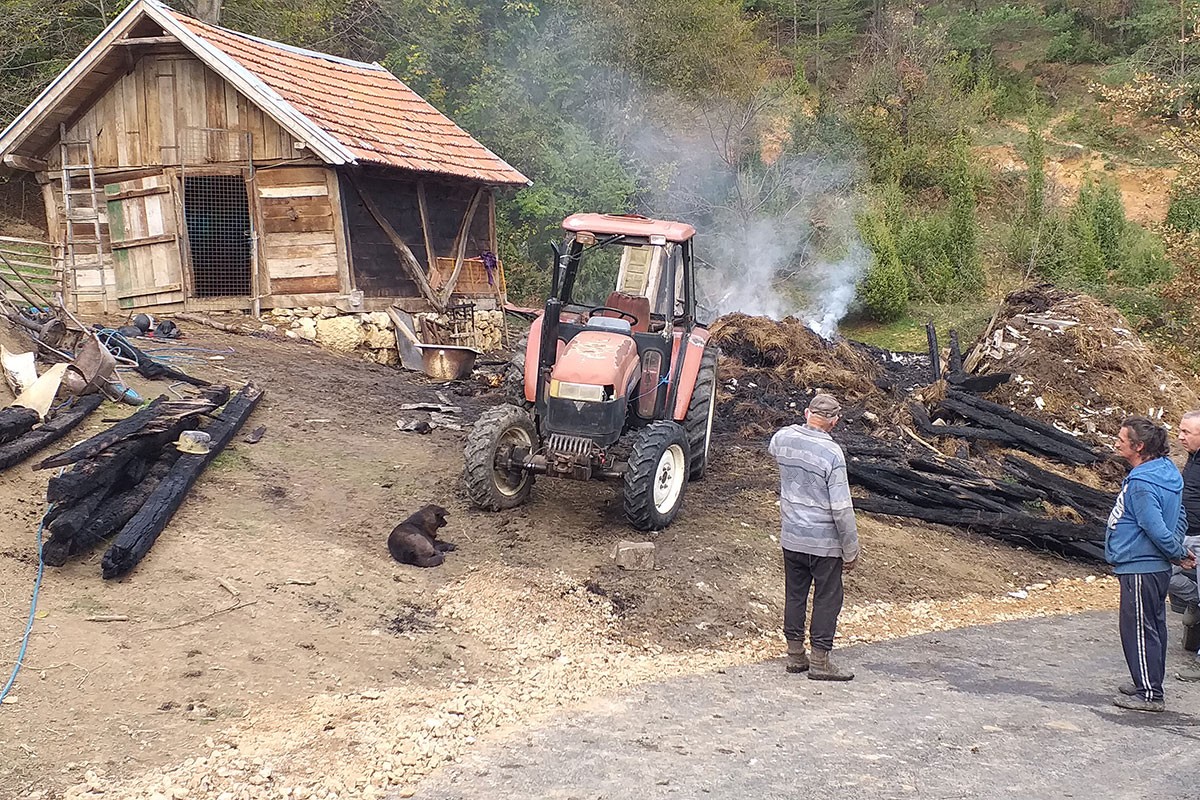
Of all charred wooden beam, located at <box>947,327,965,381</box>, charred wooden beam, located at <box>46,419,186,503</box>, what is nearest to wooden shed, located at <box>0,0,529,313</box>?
charred wooden beam, located at <box>46,419,186,503</box>

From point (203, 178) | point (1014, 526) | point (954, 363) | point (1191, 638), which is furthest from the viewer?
point (203, 178)

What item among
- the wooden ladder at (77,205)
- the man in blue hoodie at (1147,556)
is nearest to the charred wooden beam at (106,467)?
the man in blue hoodie at (1147,556)

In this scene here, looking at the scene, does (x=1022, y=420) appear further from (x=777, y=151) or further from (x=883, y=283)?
(x=777, y=151)

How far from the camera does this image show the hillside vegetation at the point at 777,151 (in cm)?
2388

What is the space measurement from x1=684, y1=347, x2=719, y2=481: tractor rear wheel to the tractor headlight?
116 centimetres

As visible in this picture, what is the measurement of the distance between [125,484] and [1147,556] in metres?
6.54

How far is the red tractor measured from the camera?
24.7 feet

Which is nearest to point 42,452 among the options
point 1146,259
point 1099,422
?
point 1099,422

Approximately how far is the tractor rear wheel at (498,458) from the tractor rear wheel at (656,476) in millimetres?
851

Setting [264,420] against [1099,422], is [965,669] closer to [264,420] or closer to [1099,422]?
[264,420]

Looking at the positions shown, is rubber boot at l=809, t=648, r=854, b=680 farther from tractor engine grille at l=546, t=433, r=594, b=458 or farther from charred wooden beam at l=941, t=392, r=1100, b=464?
charred wooden beam at l=941, t=392, r=1100, b=464

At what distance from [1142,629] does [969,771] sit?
1690 millimetres

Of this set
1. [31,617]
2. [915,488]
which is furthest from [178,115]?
[915,488]

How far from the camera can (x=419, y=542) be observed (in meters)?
6.96
